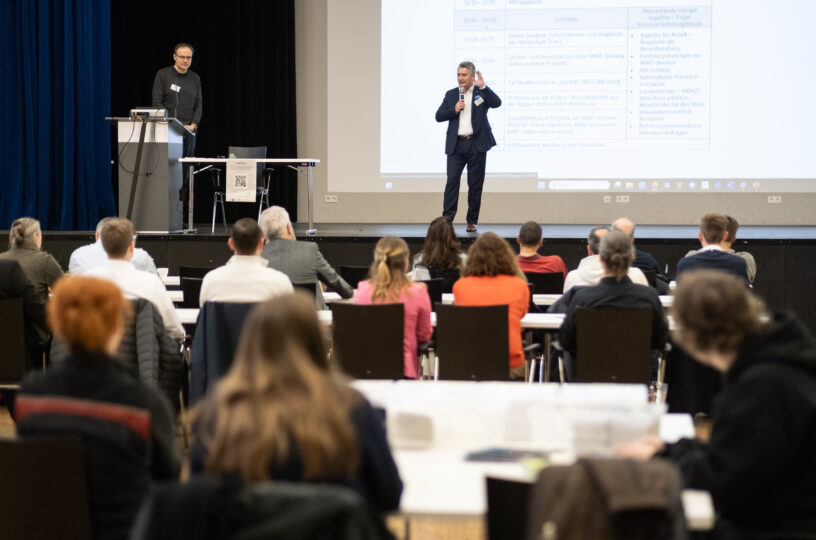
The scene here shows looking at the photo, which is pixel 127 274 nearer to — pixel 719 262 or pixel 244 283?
pixel 244 283

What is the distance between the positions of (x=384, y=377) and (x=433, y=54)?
246 inches

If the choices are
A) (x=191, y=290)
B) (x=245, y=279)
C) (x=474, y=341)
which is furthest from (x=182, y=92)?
(x=474, y=341)

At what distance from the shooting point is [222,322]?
4.19 meters

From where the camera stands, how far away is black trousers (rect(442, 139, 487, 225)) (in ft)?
28.4

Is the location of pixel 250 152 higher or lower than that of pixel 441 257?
higher

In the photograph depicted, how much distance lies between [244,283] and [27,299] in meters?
1.08

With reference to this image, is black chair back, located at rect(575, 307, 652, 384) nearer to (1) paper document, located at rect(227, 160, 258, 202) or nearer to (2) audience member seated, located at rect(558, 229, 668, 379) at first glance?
(2) audience member seated, located at rect(558, 229, 668, 379)

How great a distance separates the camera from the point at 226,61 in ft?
35.2

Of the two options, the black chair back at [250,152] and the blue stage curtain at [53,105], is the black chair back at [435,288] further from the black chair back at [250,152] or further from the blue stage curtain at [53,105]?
the blue stage curtain at [53,105]

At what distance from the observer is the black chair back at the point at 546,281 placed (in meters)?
5.96

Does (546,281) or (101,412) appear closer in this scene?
(101,412)

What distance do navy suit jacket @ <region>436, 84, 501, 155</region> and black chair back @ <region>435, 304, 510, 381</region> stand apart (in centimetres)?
436

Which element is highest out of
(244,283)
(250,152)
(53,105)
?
(53,105)

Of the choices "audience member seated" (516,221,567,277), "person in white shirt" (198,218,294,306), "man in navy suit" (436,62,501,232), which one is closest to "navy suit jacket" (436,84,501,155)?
"man in navy suit" (436,62,501,232)
